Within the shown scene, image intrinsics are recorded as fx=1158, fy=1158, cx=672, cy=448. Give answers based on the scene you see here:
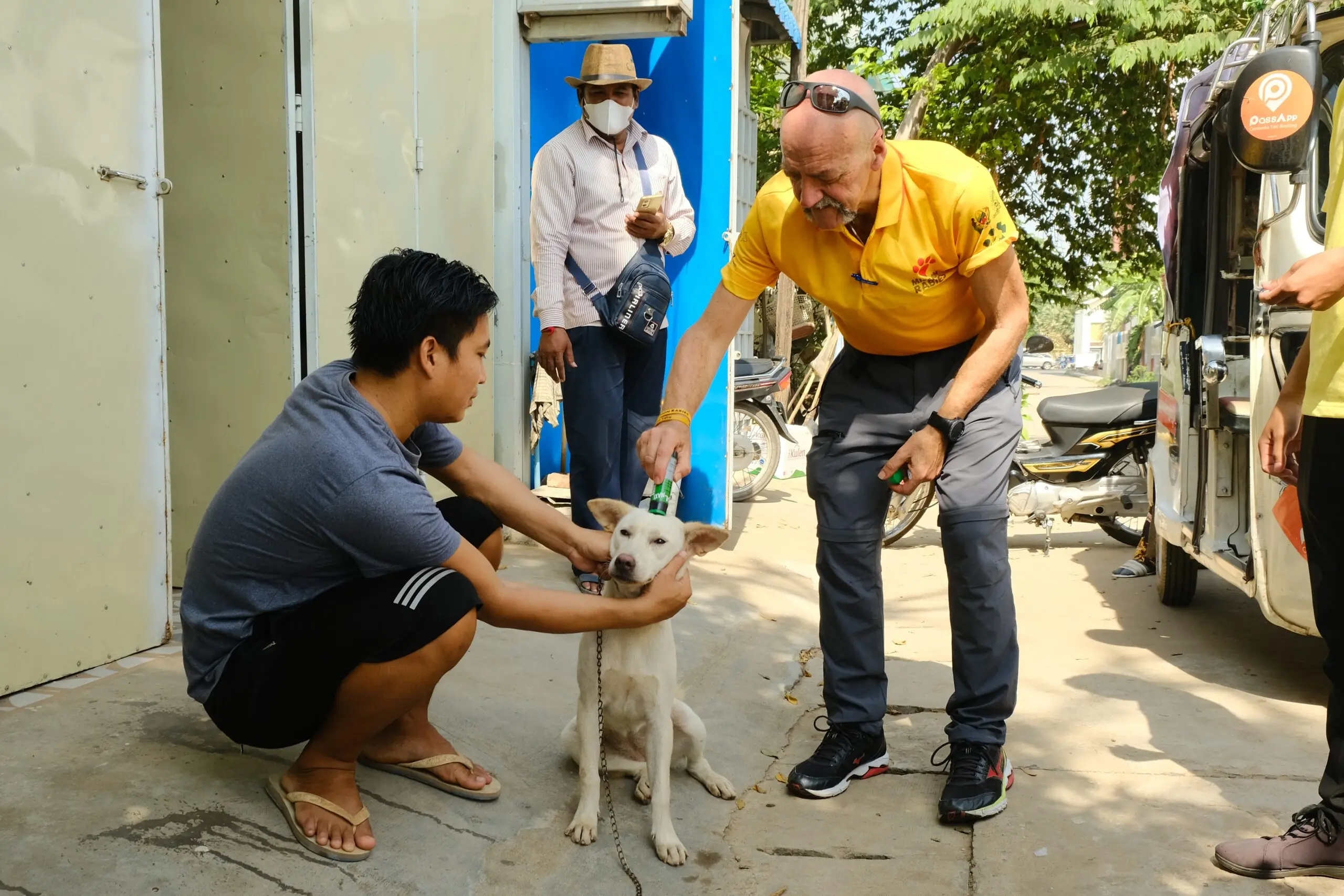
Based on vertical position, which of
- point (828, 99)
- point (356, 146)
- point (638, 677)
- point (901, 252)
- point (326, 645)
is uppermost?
point (356, 146)

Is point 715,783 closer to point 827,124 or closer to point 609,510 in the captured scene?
point 609,510

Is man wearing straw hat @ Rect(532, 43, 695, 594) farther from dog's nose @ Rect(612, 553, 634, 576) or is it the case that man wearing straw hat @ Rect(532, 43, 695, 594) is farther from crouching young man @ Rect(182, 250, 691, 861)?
crouching young man @ Rect(182, 250, 691, 861)

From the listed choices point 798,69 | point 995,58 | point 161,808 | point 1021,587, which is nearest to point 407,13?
point 161,808

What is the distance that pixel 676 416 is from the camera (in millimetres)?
3398

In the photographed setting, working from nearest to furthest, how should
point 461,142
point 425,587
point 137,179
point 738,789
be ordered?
point 425,587 < point 738,789 < point 137,179 < point 461,142

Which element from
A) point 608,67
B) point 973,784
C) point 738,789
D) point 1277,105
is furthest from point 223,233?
point 1277,105

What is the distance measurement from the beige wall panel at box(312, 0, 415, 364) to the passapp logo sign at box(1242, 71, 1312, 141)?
11.4ft

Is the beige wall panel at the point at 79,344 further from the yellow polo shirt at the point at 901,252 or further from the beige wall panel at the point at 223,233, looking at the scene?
the yellow polo shirt at the point at 901,252

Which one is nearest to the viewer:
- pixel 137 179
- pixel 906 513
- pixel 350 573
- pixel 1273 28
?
pixel 350 573

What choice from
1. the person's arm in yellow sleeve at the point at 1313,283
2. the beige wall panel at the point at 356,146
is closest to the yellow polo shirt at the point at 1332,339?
the person's arm in yellow sleeve at the point at 1313,283

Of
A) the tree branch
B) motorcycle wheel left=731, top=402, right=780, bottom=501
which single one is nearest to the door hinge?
motorcycle wheel left=731, top=402, right=780, bottom=501

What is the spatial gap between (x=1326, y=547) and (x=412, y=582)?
2.23m

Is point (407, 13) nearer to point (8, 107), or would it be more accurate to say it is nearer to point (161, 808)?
point (8, 107)

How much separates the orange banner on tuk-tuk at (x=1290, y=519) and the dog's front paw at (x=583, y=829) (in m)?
2.65
